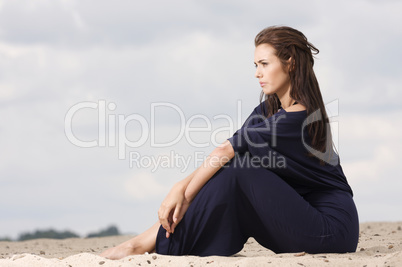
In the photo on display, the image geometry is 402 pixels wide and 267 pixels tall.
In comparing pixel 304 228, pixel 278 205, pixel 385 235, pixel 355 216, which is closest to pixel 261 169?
pixel 278 205

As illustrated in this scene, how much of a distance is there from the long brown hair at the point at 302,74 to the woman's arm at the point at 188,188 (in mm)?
617

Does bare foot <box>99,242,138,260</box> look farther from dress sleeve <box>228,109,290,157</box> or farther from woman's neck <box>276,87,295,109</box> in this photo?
woman's neck <box>276,87,295,109</box>

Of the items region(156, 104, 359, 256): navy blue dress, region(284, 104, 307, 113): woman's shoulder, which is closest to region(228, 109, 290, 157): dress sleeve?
region(156, 104, 359, 256): navy blue dress

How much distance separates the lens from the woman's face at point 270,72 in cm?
354

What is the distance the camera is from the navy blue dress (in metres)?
3.26

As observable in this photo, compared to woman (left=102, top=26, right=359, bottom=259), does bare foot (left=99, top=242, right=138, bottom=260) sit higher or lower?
lower

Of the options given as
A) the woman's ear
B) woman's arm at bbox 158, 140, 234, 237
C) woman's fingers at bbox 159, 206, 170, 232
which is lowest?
woman's fingers at bbox 159, 206, 170, 232

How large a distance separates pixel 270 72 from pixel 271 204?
2.90 ft

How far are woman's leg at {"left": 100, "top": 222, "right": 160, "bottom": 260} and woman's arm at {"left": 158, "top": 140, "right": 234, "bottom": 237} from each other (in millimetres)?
207

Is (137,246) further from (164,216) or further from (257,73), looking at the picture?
(257,73)

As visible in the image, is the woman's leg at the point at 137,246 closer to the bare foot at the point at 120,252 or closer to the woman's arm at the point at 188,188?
the bare foot at the point at 120,252

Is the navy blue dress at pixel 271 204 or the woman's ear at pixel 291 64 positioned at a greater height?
the woman's ear at pixel 291 64

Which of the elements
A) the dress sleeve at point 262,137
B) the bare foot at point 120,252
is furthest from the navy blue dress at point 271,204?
the bare foot at point 120,252

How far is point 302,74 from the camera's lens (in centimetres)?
353
